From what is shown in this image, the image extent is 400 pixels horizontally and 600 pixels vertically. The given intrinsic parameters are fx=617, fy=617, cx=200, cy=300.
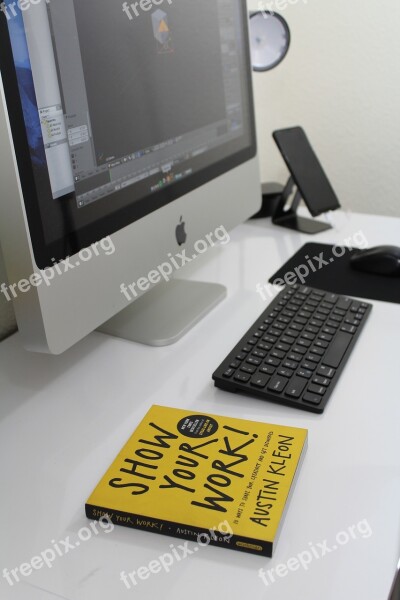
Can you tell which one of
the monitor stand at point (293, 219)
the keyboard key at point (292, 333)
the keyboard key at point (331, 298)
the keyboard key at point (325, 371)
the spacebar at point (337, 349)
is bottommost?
the keyboard key at point (325, 371)

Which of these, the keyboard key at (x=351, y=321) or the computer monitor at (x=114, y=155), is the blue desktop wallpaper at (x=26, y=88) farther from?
the keyboard key at (x=351, y=321)

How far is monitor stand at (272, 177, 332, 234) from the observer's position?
1.25 meters

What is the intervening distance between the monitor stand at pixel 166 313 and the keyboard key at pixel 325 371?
21cm

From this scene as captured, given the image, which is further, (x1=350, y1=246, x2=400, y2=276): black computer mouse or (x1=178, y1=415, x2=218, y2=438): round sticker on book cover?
(x1=350, y1=246, x2=400, y2=276): black computer mouse

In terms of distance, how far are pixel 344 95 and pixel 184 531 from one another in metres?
1.29

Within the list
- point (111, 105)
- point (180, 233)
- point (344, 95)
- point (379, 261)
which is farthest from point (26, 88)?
point (344, 95)

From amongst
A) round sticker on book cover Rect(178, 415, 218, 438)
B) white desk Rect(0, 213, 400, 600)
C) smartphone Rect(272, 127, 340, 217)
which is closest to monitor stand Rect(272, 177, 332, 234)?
smartphone Rect(272, 127, 340, 217)

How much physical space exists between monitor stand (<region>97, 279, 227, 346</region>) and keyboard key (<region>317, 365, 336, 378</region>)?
0.70 feet

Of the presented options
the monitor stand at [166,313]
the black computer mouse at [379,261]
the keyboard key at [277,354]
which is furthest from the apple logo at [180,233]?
the black computer mouse at [379,261]

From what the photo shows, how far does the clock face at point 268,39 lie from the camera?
4.22ft

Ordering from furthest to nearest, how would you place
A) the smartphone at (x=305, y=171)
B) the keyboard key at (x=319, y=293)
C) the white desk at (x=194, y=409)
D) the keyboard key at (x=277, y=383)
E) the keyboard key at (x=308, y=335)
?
the smartphone at (x=305, y=171)
the keyboard key at (x=319, y=293)
the keyboard key at (x=308, y=335)
the keyboard key at (x=277, y=383)
the white desk at (x=194, y=409)

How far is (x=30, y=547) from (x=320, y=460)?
0.94 feet

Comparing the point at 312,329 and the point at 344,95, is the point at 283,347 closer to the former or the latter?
the point at 312,329

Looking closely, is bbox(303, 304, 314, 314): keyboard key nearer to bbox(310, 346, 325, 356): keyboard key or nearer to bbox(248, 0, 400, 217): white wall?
bbox(310, 346, 325, 356): keyboard key
